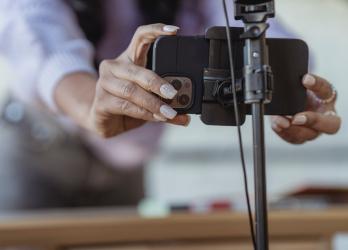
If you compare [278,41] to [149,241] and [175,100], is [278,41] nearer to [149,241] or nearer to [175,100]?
[175,100]

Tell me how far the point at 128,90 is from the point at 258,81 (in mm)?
131

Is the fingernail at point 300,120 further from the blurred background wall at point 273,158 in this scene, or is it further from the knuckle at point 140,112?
the blurred background wall at point 273,158

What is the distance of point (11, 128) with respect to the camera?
53.9 inches

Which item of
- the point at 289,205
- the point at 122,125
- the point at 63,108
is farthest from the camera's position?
the point at 289,205

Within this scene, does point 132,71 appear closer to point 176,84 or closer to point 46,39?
point 176,84

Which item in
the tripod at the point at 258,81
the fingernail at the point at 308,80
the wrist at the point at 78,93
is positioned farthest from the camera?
the wrist at the point at 78,93

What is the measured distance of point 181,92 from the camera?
0.53m

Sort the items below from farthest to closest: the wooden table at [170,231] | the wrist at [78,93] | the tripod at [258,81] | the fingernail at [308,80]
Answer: the wooden table at [170,231] → the wrist at [78,93] → the fingernail at [308,80] → the tripod at [258,81]

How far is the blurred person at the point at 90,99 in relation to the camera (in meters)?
0.56

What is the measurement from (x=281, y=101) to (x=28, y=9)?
379 mm

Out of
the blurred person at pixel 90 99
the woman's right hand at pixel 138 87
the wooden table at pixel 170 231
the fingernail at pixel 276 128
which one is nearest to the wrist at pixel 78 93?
the blurred person at pixel 90 99

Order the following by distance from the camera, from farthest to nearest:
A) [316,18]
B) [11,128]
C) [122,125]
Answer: [316,18], [11,128], [122,125]

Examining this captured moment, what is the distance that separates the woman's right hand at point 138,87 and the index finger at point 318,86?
0.12m

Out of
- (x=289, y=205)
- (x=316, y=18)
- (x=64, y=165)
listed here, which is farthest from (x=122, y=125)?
(x=316, y=18)
